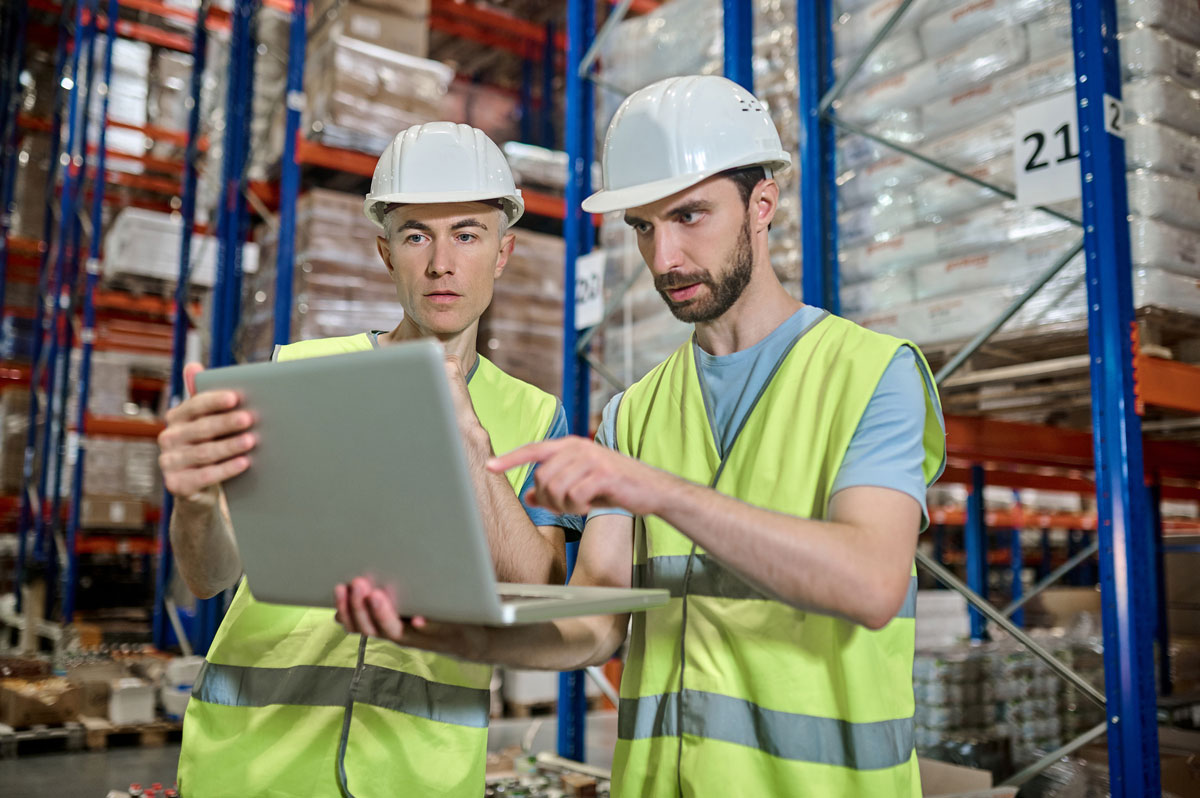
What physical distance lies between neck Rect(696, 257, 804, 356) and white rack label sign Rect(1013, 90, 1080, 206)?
54.7 inches

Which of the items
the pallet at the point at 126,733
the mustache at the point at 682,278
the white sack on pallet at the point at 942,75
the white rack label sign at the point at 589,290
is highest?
the white sack on pallet at the point at 942,75

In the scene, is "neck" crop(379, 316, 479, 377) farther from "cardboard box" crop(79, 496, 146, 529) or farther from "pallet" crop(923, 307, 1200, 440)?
"cardboard box" crop(79, 496, 146, 529)

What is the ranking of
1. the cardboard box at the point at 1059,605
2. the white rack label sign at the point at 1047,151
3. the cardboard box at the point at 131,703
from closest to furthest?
the white rack label sign at the point at 1047,151 < the cardboard box at the point at 131,703 < the cardboard box at the point at 1059,605

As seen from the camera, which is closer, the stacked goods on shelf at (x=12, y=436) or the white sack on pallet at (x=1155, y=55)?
the white sack on pallet at (x=1155, y=55)

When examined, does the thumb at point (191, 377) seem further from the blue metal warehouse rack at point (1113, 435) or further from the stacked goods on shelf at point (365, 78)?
the stacked goods on shelf at point (365, 78)

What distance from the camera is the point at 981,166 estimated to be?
3277 mm

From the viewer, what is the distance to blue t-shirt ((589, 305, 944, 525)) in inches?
54.9

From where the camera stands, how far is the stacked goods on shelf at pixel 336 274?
5.48 m

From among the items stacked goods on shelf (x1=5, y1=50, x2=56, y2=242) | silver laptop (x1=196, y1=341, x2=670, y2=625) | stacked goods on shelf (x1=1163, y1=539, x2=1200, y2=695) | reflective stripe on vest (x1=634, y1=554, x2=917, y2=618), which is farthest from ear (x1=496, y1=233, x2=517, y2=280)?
stacked goods on shelf (x1=5, y1=50, x2=56, y2=242)

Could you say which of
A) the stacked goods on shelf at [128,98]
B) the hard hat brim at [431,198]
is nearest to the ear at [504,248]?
the hard hat brim at [431,198]

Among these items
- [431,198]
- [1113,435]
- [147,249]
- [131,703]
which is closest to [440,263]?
[431,198]

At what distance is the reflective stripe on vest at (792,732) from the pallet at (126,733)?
16.9 feet

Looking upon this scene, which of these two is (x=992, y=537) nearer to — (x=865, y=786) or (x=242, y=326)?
(x=242, y=326)

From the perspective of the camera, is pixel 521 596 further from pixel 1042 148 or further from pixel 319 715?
pixel 1042 148
